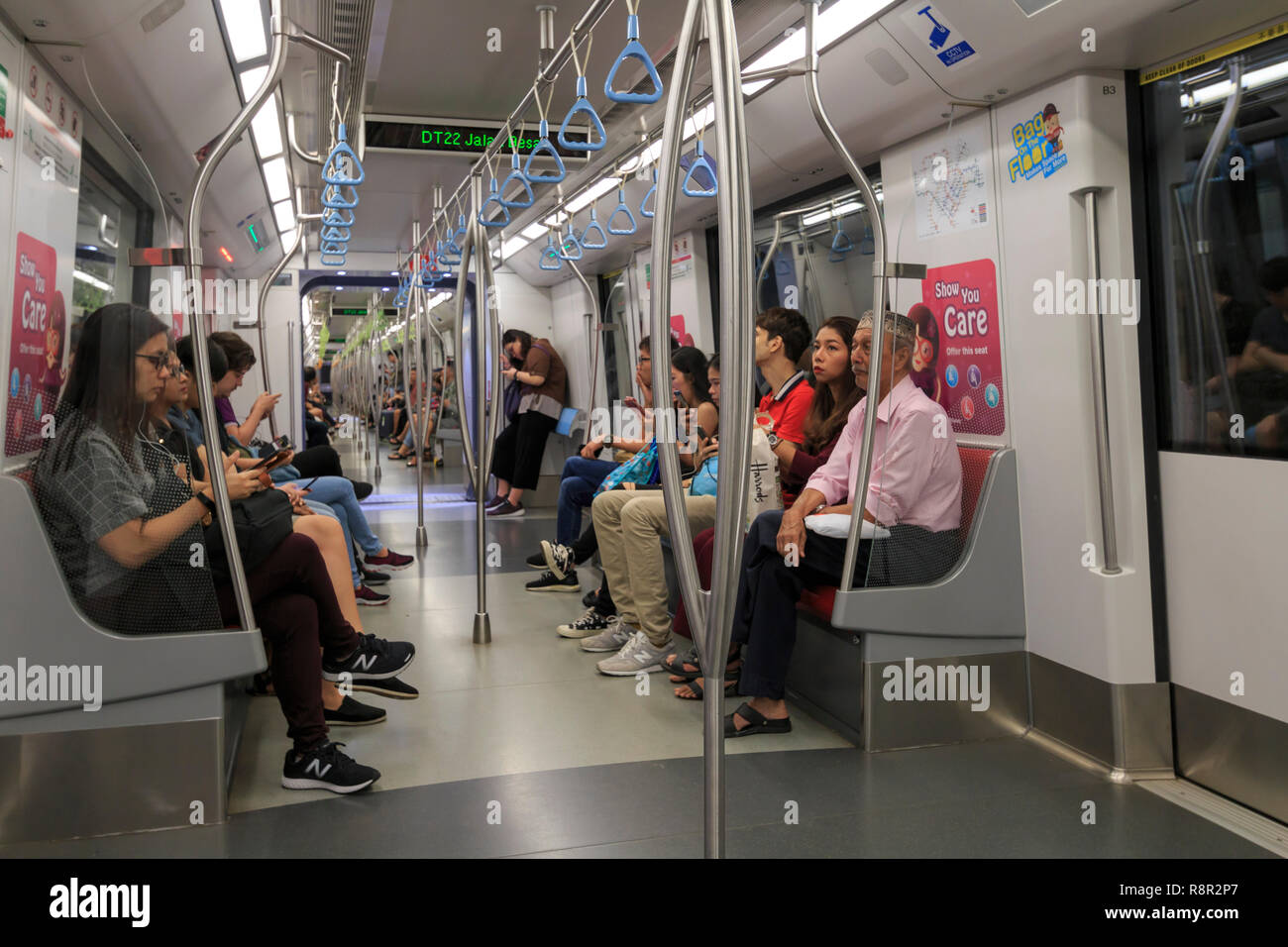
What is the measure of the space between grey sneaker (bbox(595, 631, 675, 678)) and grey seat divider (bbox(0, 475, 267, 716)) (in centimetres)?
176

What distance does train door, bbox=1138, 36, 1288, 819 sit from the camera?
2750mm

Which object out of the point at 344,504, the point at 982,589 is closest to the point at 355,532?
the point at 344,504

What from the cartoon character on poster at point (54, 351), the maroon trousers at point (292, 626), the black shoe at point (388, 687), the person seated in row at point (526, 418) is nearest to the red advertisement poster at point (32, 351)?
the cartoon character on poster at point (54, 351)

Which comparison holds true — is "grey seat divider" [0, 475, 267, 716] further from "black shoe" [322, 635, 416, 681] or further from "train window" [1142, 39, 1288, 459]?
"train window" [1142, 39, 1288, 459]

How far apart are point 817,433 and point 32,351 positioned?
272cm

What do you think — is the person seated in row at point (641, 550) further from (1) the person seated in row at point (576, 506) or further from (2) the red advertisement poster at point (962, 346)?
(2) the red advertisement poster at point (962, 346)

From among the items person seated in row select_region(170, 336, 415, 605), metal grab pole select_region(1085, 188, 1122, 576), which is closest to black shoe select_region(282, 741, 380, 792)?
person seated in row select_region(170, 336, 415, 605)

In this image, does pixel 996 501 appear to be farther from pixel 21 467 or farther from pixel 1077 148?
→ pixel 21 467

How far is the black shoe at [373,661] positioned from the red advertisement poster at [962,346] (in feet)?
7.11

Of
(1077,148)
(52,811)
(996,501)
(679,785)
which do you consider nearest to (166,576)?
(52,811)

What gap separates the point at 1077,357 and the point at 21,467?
314 cm

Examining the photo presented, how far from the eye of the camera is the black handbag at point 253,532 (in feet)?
9.95

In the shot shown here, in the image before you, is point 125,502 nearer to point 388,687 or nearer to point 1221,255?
point 388,687

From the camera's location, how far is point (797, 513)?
3504mm
